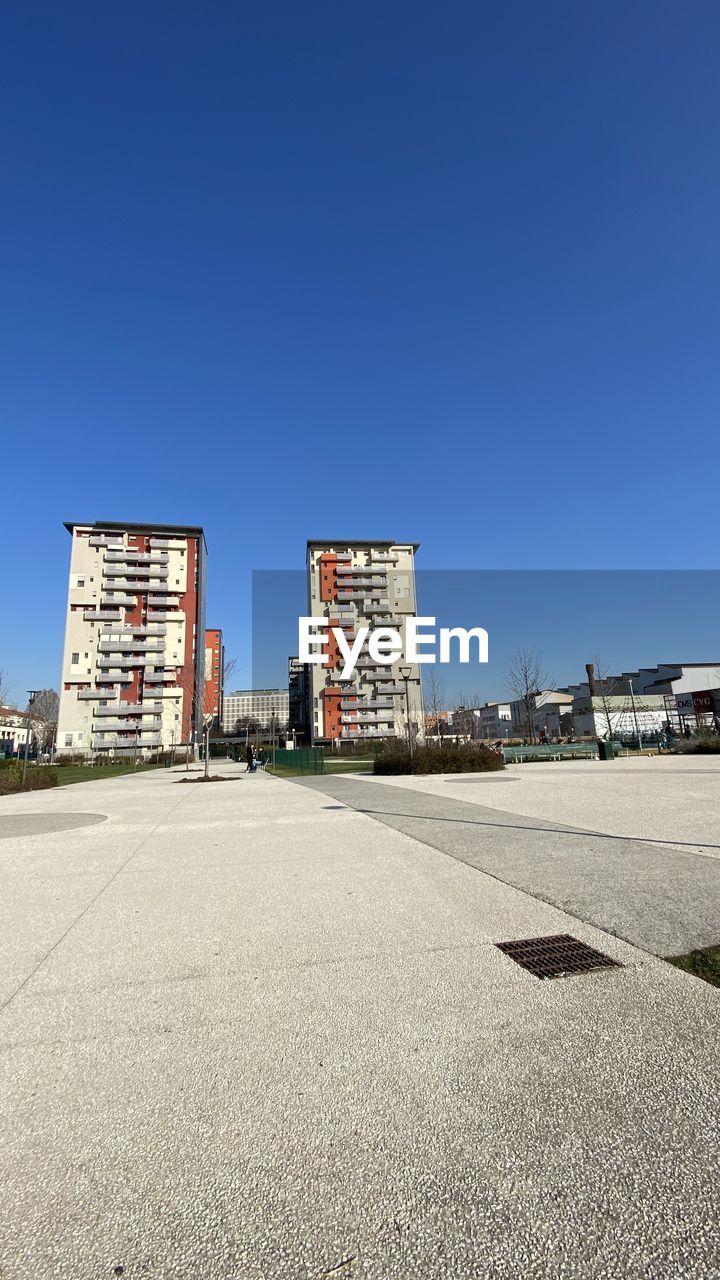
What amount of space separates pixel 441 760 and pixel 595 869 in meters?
17.4

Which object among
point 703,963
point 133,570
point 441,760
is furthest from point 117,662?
point 703,963

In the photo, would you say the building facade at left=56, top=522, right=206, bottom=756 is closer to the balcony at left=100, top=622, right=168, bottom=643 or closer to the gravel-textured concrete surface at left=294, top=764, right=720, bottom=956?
the balcony at left=100, top=622, right=168, bottom=643

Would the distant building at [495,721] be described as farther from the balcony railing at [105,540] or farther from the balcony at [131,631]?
the balcony railing at [105,540]

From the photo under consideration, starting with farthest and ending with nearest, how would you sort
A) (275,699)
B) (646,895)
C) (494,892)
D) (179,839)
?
(275,699), (179,839), (494,892), (646,895)

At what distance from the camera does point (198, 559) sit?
94.9 metres

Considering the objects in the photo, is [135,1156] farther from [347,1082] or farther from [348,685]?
[348,685]

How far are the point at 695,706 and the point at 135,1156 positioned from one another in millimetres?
78231

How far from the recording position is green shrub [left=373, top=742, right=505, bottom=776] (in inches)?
906

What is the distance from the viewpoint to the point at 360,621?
93.3 metres

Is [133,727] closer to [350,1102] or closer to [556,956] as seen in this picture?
[556,956]

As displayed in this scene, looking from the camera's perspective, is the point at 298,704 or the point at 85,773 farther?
the point at 298,704

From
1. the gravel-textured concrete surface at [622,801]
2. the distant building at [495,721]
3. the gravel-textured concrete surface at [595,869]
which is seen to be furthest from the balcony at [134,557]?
the gravel-textured concrete surface at [595,869]

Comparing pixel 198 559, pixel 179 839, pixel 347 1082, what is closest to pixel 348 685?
pixel 198 559

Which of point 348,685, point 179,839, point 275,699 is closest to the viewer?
point 179,839
